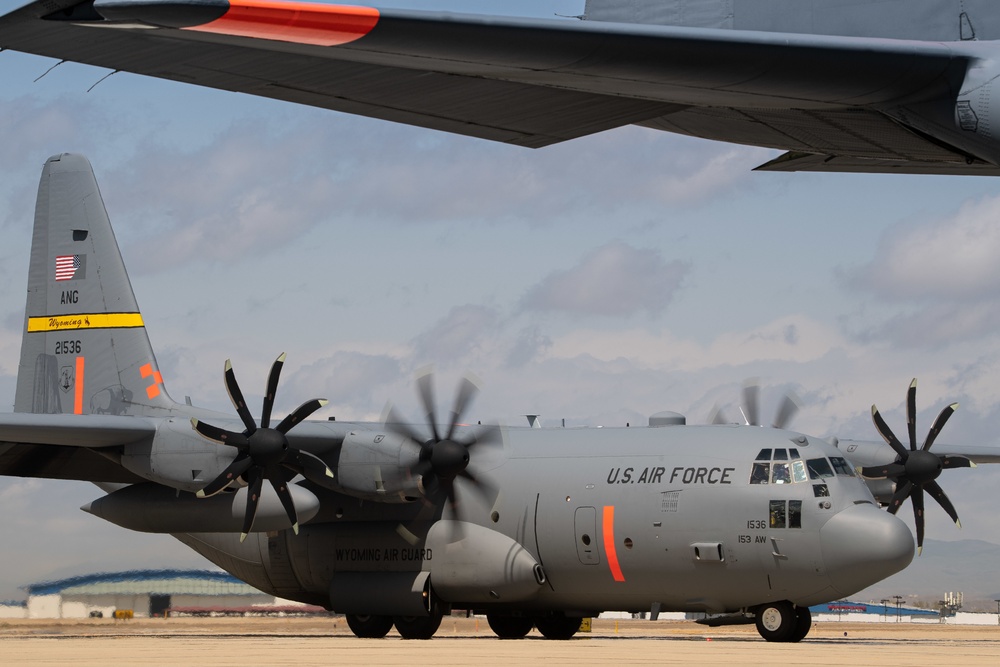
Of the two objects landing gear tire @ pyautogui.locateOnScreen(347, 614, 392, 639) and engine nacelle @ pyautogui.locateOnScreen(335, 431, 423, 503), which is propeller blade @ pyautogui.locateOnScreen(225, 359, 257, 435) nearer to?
engine nacelle @ pyautogui.locateOnScreen(335, 431, 423, 503)

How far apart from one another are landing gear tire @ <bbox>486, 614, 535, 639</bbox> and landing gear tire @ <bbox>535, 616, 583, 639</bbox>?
377 millimetres

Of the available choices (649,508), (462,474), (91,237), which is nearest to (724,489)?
(649,508)

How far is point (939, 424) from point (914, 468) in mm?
1319

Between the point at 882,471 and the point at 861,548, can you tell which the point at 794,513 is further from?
the point at 882,471

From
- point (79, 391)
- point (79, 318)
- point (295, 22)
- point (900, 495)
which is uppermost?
point (79, 318)

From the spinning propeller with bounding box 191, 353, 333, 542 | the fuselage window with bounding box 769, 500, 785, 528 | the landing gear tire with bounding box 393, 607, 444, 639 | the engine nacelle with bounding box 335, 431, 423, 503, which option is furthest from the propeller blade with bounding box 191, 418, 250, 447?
the fuselage window with bounding box 769, 500, 785, 528

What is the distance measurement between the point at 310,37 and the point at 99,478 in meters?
25.2

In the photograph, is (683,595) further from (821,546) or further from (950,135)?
(950,135)

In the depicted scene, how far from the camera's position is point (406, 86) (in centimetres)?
347

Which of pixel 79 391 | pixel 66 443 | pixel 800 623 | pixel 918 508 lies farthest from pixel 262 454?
pixel 918 508

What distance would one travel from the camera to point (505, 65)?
10.5 feet

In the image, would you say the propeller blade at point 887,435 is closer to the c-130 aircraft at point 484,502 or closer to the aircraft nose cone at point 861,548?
the c-130 aircraft at point 484,502

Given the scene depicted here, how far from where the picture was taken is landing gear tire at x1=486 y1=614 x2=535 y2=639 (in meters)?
26.6

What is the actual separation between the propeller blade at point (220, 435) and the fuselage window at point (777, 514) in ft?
30.4
